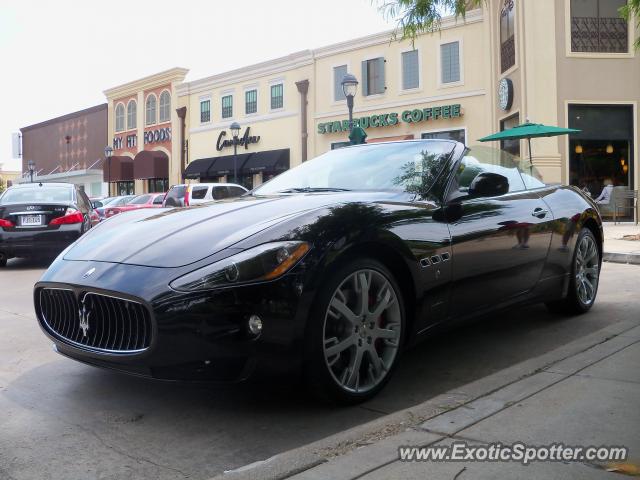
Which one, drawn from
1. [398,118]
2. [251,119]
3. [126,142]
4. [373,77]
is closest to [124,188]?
[126,142]

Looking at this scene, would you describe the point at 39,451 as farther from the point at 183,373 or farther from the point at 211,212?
the point at 211,212

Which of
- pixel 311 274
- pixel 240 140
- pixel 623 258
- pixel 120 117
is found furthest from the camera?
pixel 120 117

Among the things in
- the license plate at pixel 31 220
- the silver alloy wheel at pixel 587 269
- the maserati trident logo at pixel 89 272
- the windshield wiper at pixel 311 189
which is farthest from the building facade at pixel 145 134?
the maserati trident logo at pixel 89 272

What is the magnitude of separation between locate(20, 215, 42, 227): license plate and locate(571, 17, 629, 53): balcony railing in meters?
15.9

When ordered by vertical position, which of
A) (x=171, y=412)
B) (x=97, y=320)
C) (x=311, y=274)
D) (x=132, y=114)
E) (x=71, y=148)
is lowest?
(x=171, y=412)

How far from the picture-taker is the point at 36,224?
9.84 meters

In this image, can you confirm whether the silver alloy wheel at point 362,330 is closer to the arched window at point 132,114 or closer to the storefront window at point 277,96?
the storefront window at point 277,96

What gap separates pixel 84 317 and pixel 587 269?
159 inches

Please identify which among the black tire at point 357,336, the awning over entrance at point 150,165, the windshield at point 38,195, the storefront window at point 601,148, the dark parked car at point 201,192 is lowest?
the black tire at point 357,336

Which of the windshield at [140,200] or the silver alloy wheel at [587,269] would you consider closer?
the silver alloy wheel at [587,269]

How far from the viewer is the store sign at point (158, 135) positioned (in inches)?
1444

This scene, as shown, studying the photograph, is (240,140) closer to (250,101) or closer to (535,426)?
(250,101)

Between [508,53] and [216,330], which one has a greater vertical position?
[508,53]

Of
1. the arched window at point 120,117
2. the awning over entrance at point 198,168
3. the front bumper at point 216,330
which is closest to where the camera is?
the front bumper at point 216,330
